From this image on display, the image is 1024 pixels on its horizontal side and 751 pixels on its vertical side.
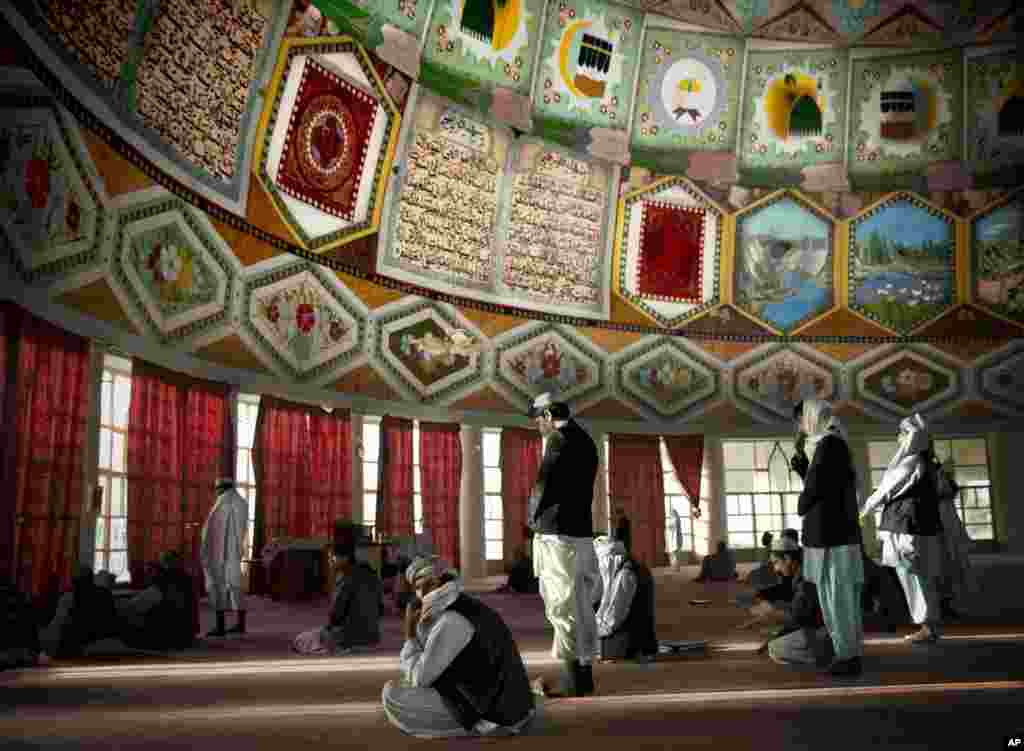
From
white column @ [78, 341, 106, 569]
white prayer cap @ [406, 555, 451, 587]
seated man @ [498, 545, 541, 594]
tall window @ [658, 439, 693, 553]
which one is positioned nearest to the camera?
white prayer cap @ [406, 555, 451, 587]

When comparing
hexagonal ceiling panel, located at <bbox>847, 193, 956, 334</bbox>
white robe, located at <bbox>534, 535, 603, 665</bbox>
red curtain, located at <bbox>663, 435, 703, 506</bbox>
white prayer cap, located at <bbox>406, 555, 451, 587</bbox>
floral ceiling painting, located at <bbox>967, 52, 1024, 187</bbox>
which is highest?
floral ceiling painting, located at <bbox>967, 52, 1024, 187</bbox>

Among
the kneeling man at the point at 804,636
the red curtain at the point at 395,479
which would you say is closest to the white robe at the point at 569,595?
the kneeling man at the point at 804,636

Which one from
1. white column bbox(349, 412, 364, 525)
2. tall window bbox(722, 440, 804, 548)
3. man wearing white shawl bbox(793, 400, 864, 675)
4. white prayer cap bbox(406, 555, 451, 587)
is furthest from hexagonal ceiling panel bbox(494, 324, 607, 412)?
white prayer cap bbox(406, 555, 451, 587)

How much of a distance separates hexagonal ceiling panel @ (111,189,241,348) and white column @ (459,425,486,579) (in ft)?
14.6

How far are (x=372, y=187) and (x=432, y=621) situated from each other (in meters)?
9.43

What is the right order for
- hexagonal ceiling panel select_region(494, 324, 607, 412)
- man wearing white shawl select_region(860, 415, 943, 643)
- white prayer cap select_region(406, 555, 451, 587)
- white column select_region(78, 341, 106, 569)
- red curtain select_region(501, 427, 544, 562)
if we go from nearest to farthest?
1. white prayer cap select_region(406, 555, 451, 587)
2. man wearing white shawl select_region(860, 415, 943, 643)
3. white column select_region(78, 341, 106, 569)
4. red curtain select_region(501, 427, 544, 562)
5. hexagonal ceiling panel select_region(494, 324, 607, 412)

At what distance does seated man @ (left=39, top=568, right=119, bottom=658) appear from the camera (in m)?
5.43

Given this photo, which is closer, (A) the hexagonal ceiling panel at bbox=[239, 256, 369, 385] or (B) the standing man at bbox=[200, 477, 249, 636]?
(B) the standing man at bbox=[200, 477, 249, 636]

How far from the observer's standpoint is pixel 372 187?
1184 centimetres

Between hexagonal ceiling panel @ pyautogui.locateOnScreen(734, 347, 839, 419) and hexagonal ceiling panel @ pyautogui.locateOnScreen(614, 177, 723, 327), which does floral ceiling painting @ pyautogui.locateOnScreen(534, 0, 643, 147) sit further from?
hexagonal ceiling panel @ pyautogui.locateOnScreen(734, 347, 839, 419)

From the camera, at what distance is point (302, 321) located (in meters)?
10.9

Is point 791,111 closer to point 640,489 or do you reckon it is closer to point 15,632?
point 640,489

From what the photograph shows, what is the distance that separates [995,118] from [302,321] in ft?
38.7

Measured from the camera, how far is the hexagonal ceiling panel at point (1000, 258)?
50.0ft
